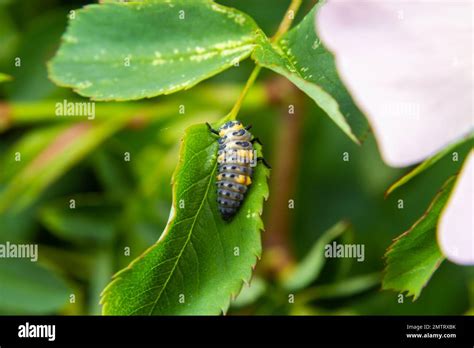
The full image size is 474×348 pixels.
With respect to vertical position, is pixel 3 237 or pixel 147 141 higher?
pixel 147 141

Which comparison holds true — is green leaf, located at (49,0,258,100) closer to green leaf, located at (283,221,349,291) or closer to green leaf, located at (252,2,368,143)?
green leaf, located at (252,2,368,143)

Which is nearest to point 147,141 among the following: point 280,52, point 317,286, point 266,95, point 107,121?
point 107,121

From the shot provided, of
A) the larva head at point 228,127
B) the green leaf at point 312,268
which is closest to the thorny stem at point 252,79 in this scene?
the larva head at point 228,127

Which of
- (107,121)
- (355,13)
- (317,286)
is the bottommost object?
(317,286)

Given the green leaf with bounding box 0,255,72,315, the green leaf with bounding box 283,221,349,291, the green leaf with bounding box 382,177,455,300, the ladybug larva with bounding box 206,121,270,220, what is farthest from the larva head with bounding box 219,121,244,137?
the green leaf with bounding box 0,255,72,315

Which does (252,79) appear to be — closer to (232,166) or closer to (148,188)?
(232,166)

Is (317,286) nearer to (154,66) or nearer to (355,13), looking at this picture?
→ (154,66)

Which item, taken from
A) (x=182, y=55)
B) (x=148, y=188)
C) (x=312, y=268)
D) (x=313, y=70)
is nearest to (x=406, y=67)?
(x=313, y=70)
